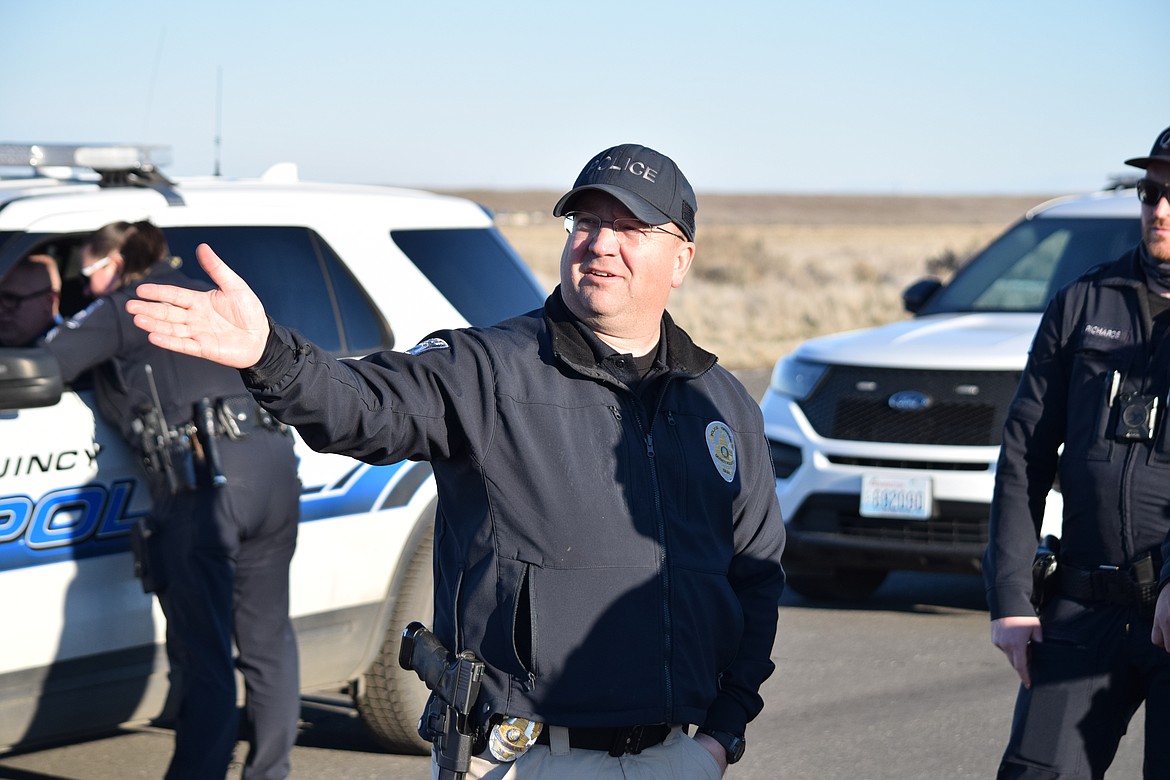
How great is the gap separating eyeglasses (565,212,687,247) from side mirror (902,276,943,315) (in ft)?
19.1

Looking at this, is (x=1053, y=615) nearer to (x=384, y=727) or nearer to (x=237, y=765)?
(x=384, y=727)

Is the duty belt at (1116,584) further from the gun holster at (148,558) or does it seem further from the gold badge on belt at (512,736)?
the gun holster at (148,558)

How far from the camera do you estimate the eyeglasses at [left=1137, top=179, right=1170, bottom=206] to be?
11.3 ft

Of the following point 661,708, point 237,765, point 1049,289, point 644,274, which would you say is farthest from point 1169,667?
point 1049,289

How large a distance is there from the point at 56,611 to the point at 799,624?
13.7 feet

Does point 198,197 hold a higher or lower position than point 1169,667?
higher

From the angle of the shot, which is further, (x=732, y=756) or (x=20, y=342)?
(x=20, y=342)

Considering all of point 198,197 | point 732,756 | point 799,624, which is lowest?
point 799,624

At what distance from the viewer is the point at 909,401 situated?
290 inches

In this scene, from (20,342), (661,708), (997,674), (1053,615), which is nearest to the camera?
(661,708)

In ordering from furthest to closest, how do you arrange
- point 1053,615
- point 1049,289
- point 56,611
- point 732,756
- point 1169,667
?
point 1049,289 → point 56,611 → point 1053,615 → point 1169,667 → point 732,756

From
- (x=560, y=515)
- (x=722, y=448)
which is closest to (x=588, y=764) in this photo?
(x=560, y=515)

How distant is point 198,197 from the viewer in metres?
5.11

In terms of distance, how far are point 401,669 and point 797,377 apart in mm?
3428
